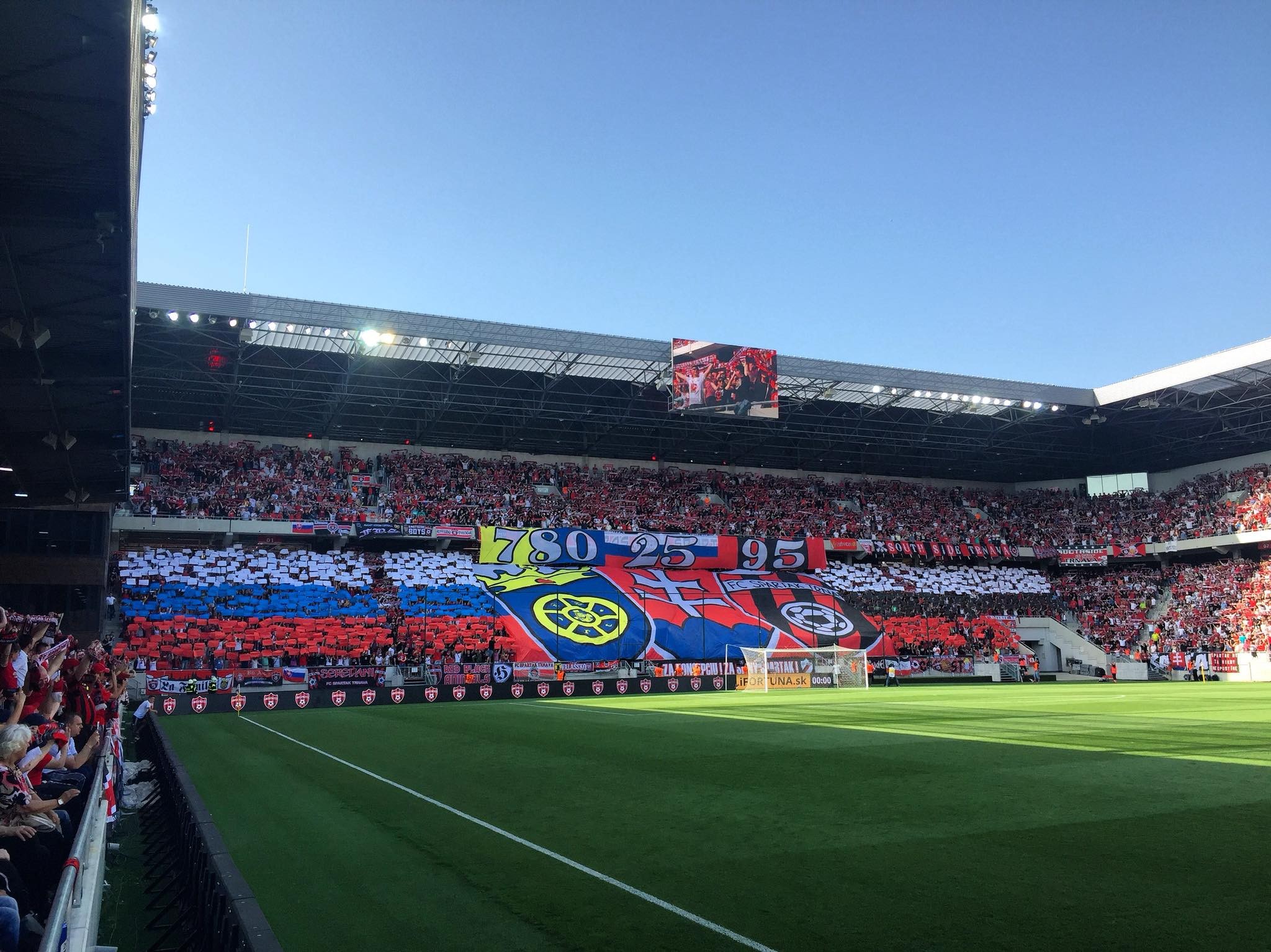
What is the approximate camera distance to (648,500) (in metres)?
58.3

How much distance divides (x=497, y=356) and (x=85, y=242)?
31699 millimetres

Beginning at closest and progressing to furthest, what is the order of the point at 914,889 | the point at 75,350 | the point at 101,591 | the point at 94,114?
the point at 914,889 → the point at 94,114 → the point at 75,350 → the point at 101,591

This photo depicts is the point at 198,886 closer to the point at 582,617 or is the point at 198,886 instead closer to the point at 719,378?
the point at 719,378

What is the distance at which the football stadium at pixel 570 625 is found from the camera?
735cm

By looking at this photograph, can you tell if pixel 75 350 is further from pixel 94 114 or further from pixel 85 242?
pixel 94 114

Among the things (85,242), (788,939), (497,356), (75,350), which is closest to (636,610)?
(497,356)

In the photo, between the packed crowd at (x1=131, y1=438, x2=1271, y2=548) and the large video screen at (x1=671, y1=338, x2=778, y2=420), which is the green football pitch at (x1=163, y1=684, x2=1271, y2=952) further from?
the packed crowd at (x1=131, y1=438, x2=1271, y2=548)

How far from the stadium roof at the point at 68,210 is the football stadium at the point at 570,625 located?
58mm

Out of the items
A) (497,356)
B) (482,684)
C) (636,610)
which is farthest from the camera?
(636,610)

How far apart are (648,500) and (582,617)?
45.7 feet

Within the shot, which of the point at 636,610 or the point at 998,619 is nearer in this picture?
the point at 636,610

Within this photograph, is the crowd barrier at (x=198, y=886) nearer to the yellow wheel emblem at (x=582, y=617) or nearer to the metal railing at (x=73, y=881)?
the metal railing at (x=73, y=881)

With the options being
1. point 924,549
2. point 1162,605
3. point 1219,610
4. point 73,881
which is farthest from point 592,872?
point 1162,605

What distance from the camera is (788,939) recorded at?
6.07 metres
